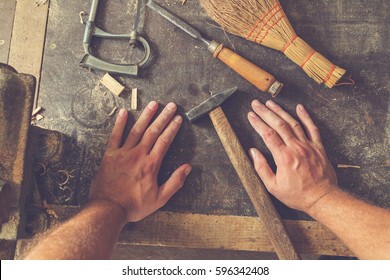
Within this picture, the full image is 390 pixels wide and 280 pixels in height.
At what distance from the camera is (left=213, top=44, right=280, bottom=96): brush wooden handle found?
64.1 inches

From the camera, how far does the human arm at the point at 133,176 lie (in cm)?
148

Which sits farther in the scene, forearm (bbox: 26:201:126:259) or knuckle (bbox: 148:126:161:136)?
knuckle (bbox: 148:126:161:136)

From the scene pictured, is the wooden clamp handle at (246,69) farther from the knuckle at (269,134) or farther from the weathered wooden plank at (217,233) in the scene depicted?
the weathered wooden plank at (217,233)

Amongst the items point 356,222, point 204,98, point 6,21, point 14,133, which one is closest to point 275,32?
point 204,98

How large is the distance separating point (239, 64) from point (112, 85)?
2.03 feet

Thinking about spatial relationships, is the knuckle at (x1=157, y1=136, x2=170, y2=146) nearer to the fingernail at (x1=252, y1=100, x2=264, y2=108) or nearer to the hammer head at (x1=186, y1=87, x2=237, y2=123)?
the hammer head at (x1=186, y1=87, x2=237, y2=123)

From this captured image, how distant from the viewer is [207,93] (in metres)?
1.75

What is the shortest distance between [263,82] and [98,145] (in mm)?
828

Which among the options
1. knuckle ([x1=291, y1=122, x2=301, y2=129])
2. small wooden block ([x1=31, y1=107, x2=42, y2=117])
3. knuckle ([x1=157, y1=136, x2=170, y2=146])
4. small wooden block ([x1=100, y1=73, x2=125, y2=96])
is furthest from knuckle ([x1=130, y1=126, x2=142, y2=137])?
knuckle ([x1=291, y1=122, x2=301, y2=129])

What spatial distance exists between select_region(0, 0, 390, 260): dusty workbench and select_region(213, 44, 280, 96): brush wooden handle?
0.08 metres

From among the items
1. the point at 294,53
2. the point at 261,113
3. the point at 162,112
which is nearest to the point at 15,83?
the point at 162,112

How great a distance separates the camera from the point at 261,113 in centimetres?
168

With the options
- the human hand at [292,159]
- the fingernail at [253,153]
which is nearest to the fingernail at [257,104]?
the human hand at [292,159]

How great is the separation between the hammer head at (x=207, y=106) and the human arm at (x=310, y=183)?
15 cm
